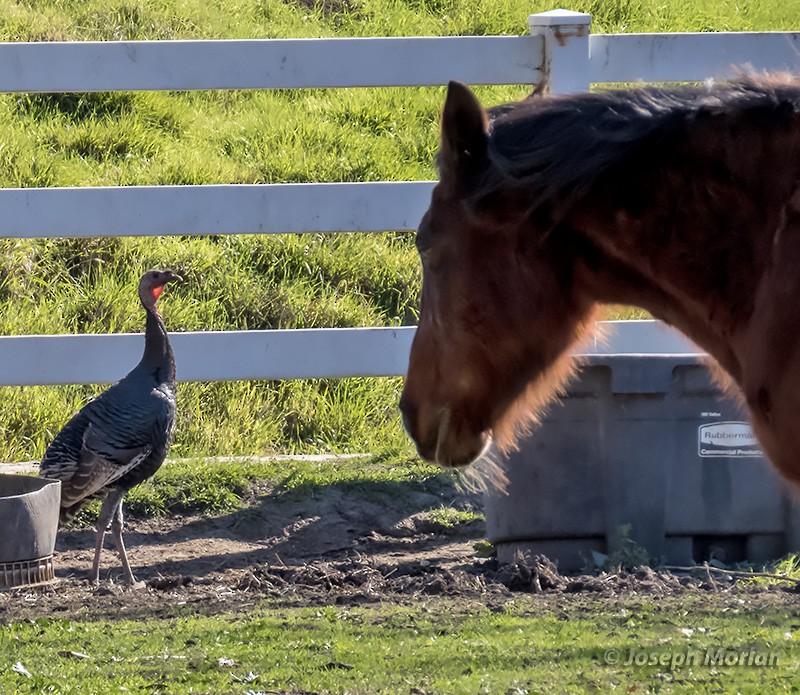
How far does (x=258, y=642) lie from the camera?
3521mm

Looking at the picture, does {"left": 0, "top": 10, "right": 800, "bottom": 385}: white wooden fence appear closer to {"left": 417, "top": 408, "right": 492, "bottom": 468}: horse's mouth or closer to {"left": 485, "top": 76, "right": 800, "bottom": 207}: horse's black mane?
{"left": 417, "top": 408, "right": 492, "bottom": 468}: horse's mouth

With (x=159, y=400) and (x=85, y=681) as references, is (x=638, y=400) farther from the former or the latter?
(x=85, y=681)

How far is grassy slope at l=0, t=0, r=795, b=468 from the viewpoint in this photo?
23.7ft

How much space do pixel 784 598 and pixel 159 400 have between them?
2.74 meters

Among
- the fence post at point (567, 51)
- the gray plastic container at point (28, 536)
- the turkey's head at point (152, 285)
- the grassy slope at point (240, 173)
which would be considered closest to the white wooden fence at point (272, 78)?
the fence post at point (567, 51)

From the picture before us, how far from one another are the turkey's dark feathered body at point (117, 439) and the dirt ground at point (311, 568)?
0.40 meters

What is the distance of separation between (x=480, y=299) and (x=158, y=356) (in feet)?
10.5

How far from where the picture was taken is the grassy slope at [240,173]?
7.24m

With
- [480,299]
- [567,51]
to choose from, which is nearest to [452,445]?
[480,299]

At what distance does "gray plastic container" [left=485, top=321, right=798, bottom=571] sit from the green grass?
0.74 m

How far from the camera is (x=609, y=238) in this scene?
7.89 feet

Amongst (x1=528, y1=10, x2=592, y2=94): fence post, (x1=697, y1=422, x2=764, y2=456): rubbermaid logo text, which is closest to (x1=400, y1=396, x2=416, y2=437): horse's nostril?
(x1=697, y1=422, x2=764, y2=456): rubbermaid logo text

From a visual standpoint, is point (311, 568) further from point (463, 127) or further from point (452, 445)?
point (463, 127)

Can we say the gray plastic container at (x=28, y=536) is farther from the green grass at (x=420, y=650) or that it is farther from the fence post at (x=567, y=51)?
the fence post at (x=567, y=51)
